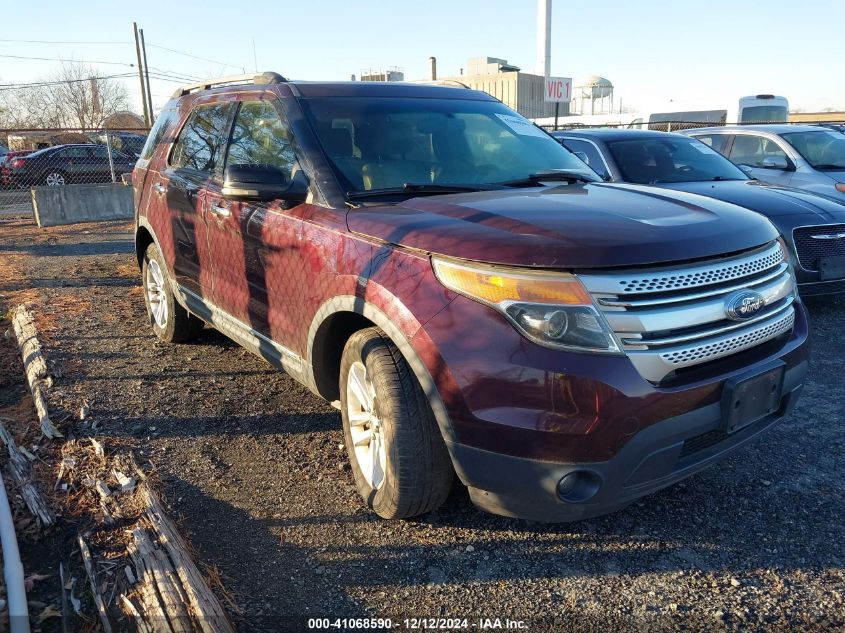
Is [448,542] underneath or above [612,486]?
underneath

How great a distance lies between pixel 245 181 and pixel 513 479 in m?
1.81

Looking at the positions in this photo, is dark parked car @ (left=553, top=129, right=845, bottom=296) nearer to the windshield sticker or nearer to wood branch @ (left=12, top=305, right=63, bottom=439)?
the windshield sticker

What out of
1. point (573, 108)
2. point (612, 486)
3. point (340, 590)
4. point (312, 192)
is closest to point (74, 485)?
point (340, 590)

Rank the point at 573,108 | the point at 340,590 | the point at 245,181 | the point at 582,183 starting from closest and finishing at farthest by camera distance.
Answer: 1. the point at 340,590
2. the point at 245,181
3. the point at 582,183
4. the point at 573,108

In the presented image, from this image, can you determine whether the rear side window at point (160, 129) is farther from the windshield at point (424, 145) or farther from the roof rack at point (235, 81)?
the windshield at point (424, 145)

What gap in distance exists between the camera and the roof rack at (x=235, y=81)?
149 inches

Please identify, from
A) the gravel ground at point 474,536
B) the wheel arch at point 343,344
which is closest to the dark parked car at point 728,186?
the gravel ground at point 474,536

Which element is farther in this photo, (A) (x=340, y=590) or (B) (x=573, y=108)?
(B) (x=573, y=108)

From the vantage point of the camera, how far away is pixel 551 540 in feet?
9.09

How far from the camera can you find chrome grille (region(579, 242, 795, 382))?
7.37 ft

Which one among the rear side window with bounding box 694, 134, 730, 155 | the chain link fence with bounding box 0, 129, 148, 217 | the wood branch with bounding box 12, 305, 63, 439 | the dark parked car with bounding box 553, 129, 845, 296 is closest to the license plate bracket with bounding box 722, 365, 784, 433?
the dark parked car with bounding box 553, 129, 845, 296

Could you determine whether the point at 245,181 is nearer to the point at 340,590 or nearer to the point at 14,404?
the point at 340,590

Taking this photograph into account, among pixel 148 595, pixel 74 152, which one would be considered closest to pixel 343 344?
pixel 148 595

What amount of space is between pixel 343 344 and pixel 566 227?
51.4 inches
